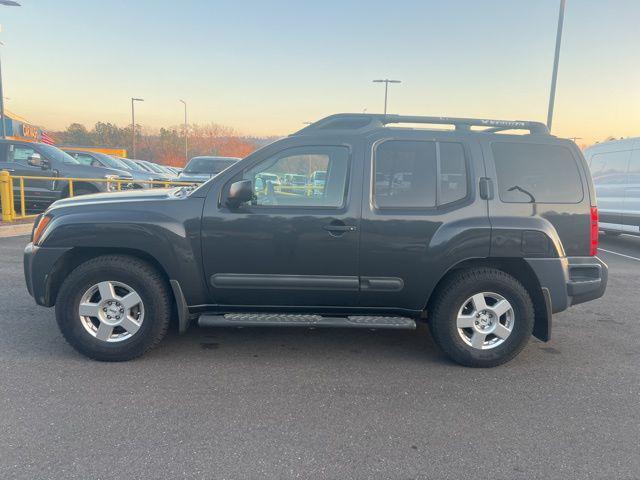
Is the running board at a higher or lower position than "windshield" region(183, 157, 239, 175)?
lower

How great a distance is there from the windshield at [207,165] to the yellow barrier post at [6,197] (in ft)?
13.5

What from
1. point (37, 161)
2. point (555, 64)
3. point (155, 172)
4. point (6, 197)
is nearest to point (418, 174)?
point (6, 197)

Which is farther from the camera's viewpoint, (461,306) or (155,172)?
(155,172)

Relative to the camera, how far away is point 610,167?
10156mm

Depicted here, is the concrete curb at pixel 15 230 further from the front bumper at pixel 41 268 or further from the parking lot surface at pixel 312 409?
the front bumper at pixel 41 268

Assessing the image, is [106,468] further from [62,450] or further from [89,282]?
[89,282]

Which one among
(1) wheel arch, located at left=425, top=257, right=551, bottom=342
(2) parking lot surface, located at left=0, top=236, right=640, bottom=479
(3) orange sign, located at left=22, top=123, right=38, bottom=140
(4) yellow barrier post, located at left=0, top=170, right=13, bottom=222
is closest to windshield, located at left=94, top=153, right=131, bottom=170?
(4) yellow barrier post, located at left=0, top=170, right=13, bottom=222

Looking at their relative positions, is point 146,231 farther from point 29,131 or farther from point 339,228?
point 29,131

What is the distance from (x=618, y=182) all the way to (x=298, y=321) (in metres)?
9.59

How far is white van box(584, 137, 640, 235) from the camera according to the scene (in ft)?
30.8

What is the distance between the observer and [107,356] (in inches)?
136

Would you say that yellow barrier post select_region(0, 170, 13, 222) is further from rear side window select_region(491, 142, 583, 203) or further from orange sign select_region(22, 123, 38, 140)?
orange sign select_region(22, 123, 38, 140)

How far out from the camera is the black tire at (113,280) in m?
3.41

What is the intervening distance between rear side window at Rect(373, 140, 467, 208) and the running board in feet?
3.05
